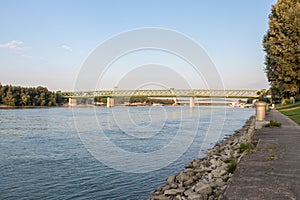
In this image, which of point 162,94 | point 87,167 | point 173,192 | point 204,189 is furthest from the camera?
point 162,94

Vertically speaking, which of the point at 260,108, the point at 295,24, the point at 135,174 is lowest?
the point at 135,174

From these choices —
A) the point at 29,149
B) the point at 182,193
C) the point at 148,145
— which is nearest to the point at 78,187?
→ the point at 182,193

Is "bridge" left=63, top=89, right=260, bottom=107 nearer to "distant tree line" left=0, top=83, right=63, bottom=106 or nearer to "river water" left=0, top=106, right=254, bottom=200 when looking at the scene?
"distant tree line" left=0, top=83, right=63, bottom=106

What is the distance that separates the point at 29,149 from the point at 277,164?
1507cm

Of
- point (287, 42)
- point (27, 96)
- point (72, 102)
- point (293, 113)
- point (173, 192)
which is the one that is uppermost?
point (287, 42)

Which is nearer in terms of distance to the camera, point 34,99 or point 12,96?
point 12,96

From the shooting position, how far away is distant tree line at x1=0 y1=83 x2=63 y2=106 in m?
102

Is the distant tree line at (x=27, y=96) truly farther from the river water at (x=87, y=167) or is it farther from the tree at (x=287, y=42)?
the tree at (x=287, y=42)

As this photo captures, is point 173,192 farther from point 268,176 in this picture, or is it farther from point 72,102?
point 72,102

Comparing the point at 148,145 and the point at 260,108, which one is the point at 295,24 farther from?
the point at 148,145

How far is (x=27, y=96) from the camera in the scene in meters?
104

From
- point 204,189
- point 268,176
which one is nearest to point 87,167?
point 204,189

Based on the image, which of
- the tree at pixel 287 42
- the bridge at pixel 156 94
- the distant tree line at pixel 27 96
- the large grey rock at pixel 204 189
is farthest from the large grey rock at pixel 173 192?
the distant tree line at pixel 27 96

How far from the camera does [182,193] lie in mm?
8508
